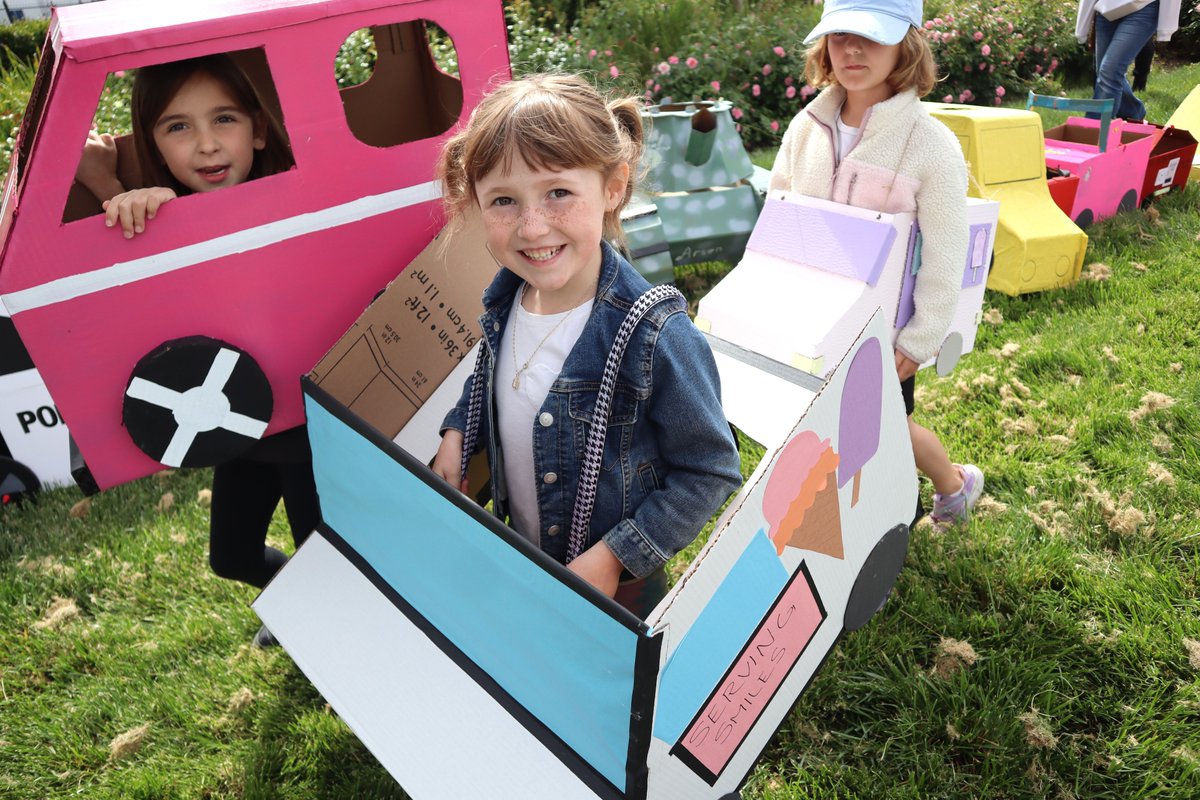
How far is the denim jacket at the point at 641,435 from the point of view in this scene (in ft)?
4.22

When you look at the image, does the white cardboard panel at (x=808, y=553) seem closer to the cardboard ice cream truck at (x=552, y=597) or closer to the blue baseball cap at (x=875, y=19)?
the cardboard ice cream truck at (x=552, y=597)

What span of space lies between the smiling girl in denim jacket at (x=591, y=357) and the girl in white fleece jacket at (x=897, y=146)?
0.82m

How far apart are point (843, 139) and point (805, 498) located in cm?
123

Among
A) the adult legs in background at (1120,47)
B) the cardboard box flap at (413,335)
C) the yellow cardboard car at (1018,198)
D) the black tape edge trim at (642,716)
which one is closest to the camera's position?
the black tape edge trim at (642,716)

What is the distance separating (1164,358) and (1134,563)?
45.1 inches

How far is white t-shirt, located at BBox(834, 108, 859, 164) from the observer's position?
212 centimetres

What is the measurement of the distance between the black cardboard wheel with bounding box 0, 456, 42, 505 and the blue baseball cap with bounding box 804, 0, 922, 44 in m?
2.71

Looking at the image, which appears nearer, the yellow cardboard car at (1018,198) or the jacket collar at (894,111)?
the jacket collar at (894,111)

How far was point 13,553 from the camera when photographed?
2.70 m

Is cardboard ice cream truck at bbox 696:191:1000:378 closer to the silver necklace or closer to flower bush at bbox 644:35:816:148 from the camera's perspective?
the silver necklace

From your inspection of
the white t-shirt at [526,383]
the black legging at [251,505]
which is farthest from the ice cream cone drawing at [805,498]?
the black legging at [251,505]

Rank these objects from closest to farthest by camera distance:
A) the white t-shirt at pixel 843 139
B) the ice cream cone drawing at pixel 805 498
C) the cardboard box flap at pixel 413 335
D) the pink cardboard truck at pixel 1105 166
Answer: the ice cream cone drawing at pixel 805 498, the cardboard box flap at pixel 413 335, the white t-shirt at pixel 843 139, the pink cardboard truck at pixel 1105 166

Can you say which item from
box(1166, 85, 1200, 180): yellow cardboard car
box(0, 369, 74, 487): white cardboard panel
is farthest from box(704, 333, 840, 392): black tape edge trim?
box(1166, 85, 1200, 180): yellow cardboard car

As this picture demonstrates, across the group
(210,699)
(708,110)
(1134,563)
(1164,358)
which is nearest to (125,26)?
(210,699)
